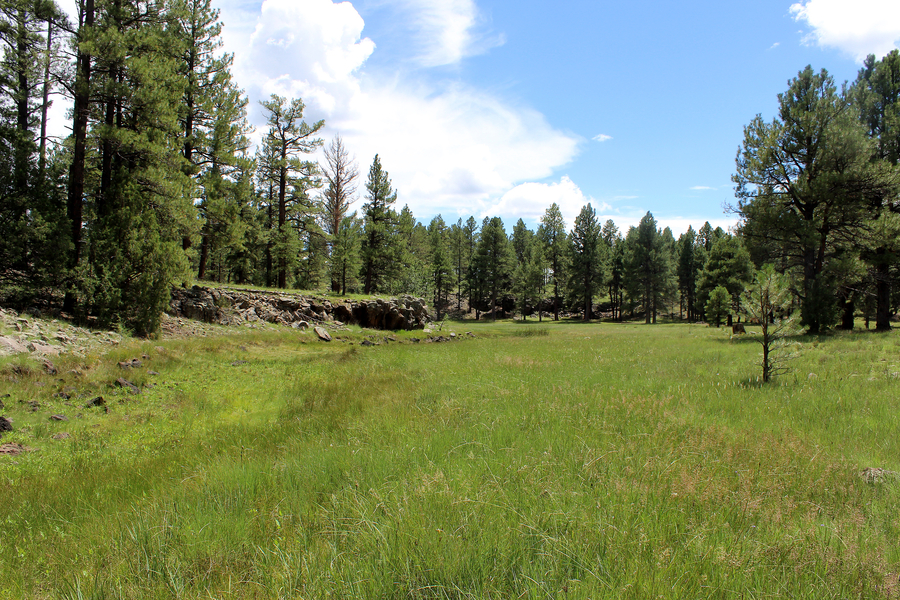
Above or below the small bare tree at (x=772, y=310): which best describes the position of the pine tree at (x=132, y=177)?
above

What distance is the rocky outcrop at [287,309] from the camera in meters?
19.9

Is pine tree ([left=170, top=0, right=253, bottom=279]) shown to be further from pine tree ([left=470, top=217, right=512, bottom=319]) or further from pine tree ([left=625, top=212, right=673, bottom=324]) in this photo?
pine tree ([left=625, top=212, right=673, bottom=324])

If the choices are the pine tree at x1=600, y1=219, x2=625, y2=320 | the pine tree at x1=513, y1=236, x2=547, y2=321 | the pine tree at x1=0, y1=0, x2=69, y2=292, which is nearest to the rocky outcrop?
the pine tree at x1=0, y1=0, x2=69, y2=292

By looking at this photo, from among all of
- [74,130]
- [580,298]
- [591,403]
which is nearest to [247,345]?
[74,130]

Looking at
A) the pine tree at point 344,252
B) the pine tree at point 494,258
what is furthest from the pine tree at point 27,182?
the pine tree at point 494,258

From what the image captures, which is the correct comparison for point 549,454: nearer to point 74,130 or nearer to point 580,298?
point 74,130

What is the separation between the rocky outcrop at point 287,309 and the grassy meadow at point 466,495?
12.3 m

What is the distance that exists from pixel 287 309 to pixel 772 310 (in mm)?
23835

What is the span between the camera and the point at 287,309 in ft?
79.9

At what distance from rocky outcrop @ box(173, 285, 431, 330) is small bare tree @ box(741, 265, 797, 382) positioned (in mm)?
22188

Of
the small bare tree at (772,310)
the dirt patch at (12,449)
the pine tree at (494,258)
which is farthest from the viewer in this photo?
the pine tree at (494,258)

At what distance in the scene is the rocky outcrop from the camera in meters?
19.9

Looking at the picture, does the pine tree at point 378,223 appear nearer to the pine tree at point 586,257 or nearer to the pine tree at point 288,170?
the pine tree at point 288,170

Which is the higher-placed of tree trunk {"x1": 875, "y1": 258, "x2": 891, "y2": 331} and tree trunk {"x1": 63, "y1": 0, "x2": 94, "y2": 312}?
tree trunk {"x1": 63, "y1": 0, "x2": 94, "y2": 312}
